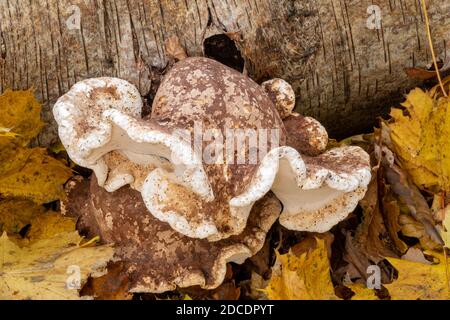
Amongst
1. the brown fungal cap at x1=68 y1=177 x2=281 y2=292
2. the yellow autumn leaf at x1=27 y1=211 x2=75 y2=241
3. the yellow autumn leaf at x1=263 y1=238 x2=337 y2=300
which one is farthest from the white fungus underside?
the yellow autumn leaf at x1=27 y1=211 x2=75 y2=241

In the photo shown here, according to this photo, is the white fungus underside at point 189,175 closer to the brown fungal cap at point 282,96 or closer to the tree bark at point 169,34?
the brown fungal cap at point 282,96

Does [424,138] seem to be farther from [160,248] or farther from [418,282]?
[160,248]

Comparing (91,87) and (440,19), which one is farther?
(440,19)

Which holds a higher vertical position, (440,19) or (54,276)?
(440,19)

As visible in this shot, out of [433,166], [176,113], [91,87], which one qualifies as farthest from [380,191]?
[91,87]

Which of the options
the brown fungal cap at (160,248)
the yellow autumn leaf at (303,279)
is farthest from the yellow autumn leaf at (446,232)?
the brown fungal cap at (160,248)

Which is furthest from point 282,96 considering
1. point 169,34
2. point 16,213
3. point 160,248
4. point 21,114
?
point 16,213

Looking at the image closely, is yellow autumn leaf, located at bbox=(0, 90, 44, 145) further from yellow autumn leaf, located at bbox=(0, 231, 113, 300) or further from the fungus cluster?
yellow autumn leaf, located at bbox=(0, 231, 113, 300)

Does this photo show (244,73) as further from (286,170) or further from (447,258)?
(447,258)
